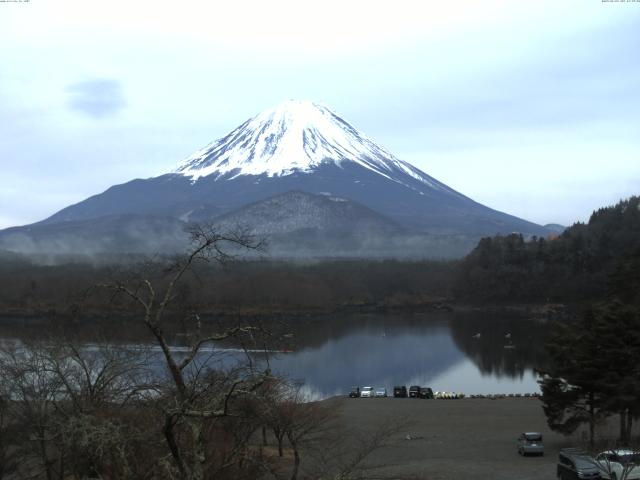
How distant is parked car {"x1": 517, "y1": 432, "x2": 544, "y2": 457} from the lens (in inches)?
474

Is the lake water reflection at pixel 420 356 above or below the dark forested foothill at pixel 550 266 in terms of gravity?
below

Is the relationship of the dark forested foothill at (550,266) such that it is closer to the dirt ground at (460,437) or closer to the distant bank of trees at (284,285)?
the distant bank of trees at (284,285)

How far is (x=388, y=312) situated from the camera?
55812 mm

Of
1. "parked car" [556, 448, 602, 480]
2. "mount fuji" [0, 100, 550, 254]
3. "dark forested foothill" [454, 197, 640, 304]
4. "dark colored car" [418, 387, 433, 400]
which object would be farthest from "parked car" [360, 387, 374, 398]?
"mount fuji" [0, 100, 550, 254]

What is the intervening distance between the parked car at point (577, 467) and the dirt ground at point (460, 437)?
33.5 inches

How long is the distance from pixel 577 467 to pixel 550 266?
52498 millimetres

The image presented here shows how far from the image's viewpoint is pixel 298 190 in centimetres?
13512

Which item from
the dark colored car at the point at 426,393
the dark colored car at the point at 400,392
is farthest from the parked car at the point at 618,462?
the dark colored car at the point at 400,392

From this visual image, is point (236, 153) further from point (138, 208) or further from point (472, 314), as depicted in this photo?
point (472, 314)

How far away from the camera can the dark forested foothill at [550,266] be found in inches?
2194

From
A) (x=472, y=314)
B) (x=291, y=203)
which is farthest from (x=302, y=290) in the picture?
(x=291, y=203)

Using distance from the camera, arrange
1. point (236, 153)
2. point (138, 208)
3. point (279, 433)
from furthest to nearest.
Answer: point (236, 153), point (138, 208), point (279, 433)

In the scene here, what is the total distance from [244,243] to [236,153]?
6293 inches

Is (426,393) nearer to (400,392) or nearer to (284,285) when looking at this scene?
(400,392)
